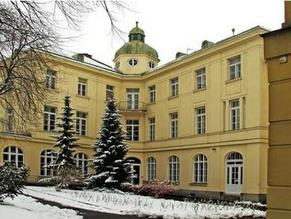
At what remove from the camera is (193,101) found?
37.2 meters

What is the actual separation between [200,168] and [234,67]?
7792mm

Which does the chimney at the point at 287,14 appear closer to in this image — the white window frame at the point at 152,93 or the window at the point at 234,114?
the window at the point at 234,114

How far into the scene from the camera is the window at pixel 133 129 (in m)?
43.5

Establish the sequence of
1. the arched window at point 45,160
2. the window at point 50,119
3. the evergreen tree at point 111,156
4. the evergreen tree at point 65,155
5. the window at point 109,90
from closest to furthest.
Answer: the evergreen tree at point 65,155, the evergreen tree at point 111,156, the arched window at point 45,160, the window at point 50,119, the window at point 109,90

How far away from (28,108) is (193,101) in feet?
79.7

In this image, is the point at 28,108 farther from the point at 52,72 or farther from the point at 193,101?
the point at 193,101

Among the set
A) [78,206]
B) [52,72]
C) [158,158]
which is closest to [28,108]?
[52,72]

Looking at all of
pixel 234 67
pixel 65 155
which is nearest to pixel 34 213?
pixel 65 155

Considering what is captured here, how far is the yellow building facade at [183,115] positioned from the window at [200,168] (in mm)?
73

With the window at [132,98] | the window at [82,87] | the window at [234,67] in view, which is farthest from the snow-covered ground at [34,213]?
the window at [132,98]

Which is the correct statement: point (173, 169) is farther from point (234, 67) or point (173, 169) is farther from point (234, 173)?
point (234, 67)

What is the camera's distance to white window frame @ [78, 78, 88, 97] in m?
41.0

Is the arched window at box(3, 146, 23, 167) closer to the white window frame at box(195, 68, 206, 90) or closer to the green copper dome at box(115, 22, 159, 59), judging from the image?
the white window frame at box(195, 68, 206, 90)

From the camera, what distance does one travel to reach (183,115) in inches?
1503
